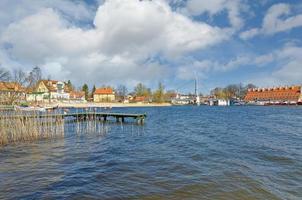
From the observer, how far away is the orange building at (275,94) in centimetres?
15838

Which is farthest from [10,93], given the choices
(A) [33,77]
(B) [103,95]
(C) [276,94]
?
(C) [276,94]

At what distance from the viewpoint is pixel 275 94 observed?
169750mm

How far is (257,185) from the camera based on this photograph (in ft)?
40.5

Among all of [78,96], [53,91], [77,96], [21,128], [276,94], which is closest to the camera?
[21,128]

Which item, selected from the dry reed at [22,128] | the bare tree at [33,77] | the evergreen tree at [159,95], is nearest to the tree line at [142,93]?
the evergreen tree at [159,95]

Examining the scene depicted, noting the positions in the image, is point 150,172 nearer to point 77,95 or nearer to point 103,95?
point 77,95

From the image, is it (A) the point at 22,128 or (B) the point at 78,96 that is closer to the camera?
(A) the point at 22,128

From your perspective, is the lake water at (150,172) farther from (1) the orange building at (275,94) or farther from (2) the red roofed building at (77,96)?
(1) the orange building at (275,94)

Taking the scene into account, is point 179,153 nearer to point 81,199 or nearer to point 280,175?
point 280,175

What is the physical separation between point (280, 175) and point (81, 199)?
961cm

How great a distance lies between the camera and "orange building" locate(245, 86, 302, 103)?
15838 cm

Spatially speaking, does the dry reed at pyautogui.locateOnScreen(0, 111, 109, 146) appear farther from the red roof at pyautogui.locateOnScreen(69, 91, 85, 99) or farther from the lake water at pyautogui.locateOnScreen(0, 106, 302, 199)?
the red roof at pyautogui.locateOnScreen(69, 91, 85, 99)

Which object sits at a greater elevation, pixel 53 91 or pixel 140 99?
pixel 53 91

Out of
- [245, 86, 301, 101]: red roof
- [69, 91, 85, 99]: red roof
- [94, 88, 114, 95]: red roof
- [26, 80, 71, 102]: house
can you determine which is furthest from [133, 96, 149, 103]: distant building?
[245, 86, 301, 101]: red roof
